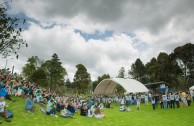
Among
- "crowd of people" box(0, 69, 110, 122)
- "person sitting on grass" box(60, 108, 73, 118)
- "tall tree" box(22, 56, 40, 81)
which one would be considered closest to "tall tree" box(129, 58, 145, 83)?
"tall tree" box(22, 56, 40, 81)

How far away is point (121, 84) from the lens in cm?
3947

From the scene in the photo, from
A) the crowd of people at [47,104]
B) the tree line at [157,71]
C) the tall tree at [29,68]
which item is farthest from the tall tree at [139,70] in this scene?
the crowd of people at [47,104]

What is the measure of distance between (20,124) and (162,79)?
48.9 metres

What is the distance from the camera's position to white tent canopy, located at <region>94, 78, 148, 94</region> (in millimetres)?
40469

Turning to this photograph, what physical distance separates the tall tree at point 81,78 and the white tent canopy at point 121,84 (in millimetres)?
8748

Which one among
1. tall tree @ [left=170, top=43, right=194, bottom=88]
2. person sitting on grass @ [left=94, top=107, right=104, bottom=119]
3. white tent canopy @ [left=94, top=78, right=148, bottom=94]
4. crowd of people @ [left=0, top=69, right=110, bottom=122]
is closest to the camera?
crowd of people @ [left=0, top=69, right=110, bottom=122]

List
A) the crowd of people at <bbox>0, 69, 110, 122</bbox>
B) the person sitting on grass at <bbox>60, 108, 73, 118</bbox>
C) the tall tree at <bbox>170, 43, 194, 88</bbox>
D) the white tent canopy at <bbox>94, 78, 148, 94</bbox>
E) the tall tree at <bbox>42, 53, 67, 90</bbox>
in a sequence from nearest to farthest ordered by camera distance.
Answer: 1. the crowd of people at <bbox>0, 69, 110, 122</bbox>
2. the person sitting on grass at <bbox>60, 108, 73, 118</bbox>
3. the white tent canopy at <bbox>94, 78, 148, 94</bbox>
4. the tall tree at <bbox>170, 43, 194, 88</bbox>
5. the tall tree at <bbox>42, 53, 67, 90</bbox>

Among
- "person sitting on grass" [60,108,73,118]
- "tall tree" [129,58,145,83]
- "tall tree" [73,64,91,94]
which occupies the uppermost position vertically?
"tall tree" [129,58,145,83]

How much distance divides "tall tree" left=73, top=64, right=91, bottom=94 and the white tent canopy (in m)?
8.75

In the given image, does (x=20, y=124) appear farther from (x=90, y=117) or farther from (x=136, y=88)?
(x=136, y=88)

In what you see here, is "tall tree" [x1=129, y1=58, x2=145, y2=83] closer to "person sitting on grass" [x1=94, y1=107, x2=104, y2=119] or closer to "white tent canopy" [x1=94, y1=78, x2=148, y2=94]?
"white tent canopy" [x1=94, y1=78, x2=148, y2=94]

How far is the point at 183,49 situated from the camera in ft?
162

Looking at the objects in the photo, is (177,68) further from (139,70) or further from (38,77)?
(38,77)

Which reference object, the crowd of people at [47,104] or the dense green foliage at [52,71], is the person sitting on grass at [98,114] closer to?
the crowd of people at [47,104]
